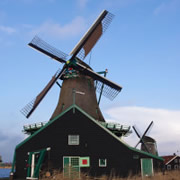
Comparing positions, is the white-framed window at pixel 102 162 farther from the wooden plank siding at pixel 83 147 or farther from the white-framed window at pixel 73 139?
the white-framed window at pixel 73 139

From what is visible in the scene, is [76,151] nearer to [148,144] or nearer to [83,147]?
[83,147]

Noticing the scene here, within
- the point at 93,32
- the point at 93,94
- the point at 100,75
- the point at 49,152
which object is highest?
the point at 93,32

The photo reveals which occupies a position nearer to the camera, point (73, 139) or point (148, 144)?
point (73, 139)

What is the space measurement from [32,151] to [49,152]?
1.70 m

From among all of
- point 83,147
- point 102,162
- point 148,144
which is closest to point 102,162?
A: point 102,162

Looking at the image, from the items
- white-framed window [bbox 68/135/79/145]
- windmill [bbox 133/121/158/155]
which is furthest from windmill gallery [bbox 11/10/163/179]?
windmill [bbox 133/121/158/155]

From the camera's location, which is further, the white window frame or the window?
the white window frame

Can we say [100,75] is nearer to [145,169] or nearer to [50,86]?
[50,86]

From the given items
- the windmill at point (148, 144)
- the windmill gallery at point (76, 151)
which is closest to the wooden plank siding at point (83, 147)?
the windmill gallery at point (76, 151)

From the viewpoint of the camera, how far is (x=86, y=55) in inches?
1180

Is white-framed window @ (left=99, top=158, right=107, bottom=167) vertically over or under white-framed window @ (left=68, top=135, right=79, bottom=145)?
under

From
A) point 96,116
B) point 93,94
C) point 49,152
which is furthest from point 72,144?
point 93,94

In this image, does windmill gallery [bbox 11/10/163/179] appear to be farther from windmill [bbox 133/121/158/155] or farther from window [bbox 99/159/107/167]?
windmill [bbox 133/121/158/155]

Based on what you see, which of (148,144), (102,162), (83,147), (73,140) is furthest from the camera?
(148,144)
